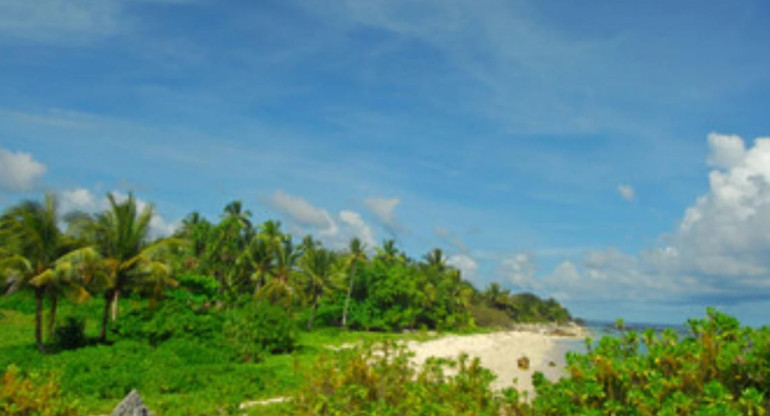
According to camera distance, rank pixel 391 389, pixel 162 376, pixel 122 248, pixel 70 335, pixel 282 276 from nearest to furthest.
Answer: pixel 391 389 → pixel 162 376 → pixel 70 335 → pixel 122 248 → pixel 282 276

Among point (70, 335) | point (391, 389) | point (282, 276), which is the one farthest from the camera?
point (282, 276)

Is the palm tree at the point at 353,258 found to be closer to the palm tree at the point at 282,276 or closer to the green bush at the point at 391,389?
the palm tree at the point at 282,276

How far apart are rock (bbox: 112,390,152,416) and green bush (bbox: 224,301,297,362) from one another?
15.8m

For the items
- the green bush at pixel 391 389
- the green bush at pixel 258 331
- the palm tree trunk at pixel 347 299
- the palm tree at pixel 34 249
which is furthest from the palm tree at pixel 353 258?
the green bush at pixel 391 389

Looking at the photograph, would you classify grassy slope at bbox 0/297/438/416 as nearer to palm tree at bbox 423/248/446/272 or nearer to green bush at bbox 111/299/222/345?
green bush at bbox 111/299/222/345

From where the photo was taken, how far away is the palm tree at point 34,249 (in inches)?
742

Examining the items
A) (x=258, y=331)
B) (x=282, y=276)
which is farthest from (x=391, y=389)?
(x=282, y=276)

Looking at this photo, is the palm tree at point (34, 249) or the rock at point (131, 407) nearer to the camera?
the rock at point (131, 407)

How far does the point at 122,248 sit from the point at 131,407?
17651 millimetres

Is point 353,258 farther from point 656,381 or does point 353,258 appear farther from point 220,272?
point 656,381

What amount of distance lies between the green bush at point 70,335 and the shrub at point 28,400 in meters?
15.6

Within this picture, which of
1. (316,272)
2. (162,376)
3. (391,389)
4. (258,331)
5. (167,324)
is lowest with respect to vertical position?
(162,376)

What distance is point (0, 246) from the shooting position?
19.3 metres

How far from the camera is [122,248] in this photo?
72.7ft
